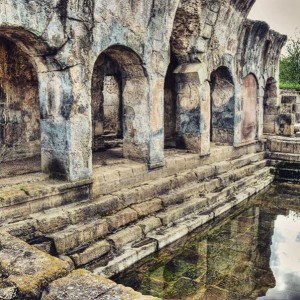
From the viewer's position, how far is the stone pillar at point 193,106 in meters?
8.05

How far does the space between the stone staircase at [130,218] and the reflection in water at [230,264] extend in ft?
0.71

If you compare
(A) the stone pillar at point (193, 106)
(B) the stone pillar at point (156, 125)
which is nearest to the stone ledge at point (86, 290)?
(B) the stone pillar at point (156, 125)

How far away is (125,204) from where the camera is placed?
5938mm

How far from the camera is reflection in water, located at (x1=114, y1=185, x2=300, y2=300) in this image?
15.0 ft

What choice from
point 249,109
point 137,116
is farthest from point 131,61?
point 249,109

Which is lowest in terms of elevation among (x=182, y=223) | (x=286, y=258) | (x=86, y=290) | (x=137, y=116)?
(x=286, y=258)

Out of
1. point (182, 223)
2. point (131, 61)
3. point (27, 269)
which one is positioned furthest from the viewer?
A: point (131, 61)

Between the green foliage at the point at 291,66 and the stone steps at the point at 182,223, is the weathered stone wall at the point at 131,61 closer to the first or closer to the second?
the stone steps at the point at 182,223

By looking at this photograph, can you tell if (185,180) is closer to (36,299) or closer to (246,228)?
(246,228)

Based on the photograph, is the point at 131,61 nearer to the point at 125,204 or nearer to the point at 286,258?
the point at 125,204

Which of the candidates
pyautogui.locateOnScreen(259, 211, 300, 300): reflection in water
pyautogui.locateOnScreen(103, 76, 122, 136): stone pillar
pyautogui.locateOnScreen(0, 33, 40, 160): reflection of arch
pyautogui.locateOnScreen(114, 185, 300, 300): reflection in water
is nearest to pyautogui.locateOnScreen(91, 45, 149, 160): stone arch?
pyautogui.locateOnScreen(0, 33, 40, 160): reflection of arch

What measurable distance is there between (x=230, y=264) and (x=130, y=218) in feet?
5.22

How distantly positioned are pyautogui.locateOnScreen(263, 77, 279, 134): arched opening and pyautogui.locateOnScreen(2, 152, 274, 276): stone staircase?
5986 millimetres

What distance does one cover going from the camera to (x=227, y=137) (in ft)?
32.7
